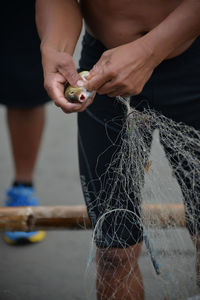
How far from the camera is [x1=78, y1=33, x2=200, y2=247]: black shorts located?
3.73 feet

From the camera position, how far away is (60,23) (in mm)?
1095

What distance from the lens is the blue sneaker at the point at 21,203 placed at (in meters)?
1.97

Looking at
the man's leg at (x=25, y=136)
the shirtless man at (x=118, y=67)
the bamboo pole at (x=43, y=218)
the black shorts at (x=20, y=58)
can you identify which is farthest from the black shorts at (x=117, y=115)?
the man's leg at (x=25, y=136)

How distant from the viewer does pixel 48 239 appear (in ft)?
6.69

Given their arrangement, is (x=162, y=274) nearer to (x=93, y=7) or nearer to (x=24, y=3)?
(x=93, y=7)

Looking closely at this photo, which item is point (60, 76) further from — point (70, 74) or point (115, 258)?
point (115, 258)

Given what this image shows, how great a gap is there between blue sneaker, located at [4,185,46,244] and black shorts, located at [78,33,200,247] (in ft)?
2.63

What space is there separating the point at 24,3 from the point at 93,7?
71 centimetres

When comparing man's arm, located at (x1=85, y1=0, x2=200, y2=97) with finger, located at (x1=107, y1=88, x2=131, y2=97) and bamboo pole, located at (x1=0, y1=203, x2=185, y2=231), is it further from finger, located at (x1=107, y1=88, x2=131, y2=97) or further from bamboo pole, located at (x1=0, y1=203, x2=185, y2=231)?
bamboo pole, located at (x1=0, y1=203, x2=185, y2=231)

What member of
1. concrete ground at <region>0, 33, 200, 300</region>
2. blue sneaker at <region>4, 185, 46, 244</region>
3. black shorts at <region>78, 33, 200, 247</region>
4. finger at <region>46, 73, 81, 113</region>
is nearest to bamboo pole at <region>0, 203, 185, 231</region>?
concrete ground at <region>0, 33, 200, 300</region>

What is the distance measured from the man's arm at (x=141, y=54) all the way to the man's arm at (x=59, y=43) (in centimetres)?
6

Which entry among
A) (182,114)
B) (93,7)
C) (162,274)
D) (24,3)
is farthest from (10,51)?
(162,274)

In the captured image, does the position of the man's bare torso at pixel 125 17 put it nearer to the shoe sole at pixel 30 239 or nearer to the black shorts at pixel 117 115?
the black shorts at pixel 117 115

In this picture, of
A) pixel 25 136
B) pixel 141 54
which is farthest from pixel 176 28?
pixel 25 136
